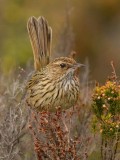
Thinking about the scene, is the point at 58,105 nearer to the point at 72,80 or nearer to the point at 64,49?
the point at 72,80

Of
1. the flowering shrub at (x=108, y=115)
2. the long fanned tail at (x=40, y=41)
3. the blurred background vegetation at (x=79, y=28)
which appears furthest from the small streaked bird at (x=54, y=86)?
the blurred background vegetation at (x=79, y=28)

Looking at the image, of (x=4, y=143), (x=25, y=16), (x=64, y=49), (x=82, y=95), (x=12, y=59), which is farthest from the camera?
(x=25, y=16)

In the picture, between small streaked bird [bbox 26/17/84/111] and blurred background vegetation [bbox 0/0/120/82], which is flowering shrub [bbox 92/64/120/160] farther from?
blurred background vegetation [bbox 0/0/120/82]

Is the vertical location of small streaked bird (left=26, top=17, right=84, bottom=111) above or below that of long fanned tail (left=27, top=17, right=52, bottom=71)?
below

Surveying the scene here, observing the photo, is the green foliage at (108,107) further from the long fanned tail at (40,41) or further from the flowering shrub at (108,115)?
the long fanned tail at (40,41)

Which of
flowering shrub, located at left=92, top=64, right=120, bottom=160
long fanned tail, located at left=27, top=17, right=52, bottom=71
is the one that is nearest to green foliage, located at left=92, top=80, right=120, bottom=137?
flowering shrub, located at left=92, top=64, right=120, bottom=160

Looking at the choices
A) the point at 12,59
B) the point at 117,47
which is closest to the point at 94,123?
the point at 12,59

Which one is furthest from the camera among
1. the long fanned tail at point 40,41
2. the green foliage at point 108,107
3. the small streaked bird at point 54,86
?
the long fanned tail at point 40,41
